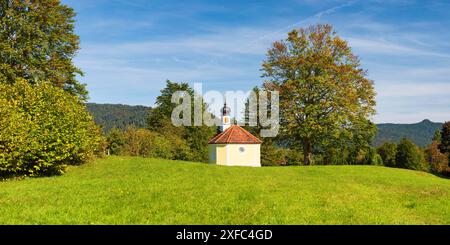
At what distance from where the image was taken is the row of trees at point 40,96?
1003 inches

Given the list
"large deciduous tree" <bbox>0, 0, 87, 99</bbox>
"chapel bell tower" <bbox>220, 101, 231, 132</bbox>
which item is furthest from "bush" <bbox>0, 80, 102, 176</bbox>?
"chapel bell tower" <bbox>220, 101, 231, 132</bbox>

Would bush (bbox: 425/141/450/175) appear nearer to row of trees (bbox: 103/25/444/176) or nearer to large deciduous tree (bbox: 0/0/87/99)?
row of trees (bbox: 103/25/444/176)

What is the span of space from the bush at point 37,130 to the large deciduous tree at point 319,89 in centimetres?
2248

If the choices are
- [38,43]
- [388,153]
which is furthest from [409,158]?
[38,43]

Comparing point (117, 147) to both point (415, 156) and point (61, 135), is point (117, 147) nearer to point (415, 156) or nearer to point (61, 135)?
point (61, 135)

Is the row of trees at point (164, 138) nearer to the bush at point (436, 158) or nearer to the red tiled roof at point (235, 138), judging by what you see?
the red tiled roof at point (235, 138)

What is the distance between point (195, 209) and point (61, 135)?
55.7 feet

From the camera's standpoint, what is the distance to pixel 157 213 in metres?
13.2

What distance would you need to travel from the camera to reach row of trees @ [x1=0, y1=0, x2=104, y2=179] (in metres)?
25.5

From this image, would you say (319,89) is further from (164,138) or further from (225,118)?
(164,138)

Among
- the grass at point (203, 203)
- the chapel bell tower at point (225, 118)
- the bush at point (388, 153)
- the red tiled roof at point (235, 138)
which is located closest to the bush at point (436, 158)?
the bush at point (388, 153)

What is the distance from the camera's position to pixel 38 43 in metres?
35.4

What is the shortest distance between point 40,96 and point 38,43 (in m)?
9.09
